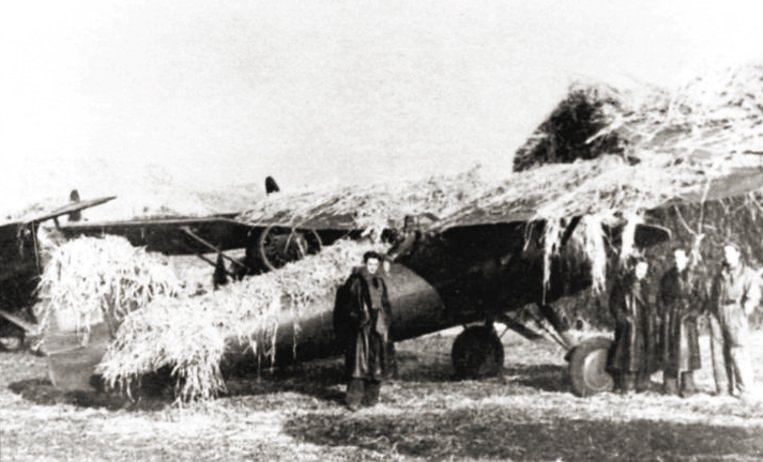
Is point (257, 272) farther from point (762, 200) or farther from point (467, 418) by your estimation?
point (762, 200)

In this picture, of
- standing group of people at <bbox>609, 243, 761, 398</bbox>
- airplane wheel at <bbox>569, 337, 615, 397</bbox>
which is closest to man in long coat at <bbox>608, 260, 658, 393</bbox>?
standing group of people at <bbox>609, 243, 761, 398</bbox>

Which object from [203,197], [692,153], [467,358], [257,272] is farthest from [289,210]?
[203,197]

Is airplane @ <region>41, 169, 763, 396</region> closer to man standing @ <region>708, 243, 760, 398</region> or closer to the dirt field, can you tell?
the dirt field

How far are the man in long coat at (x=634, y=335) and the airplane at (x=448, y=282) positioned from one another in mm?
225

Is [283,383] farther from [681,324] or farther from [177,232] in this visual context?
[681,324]

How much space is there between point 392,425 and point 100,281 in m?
3.90

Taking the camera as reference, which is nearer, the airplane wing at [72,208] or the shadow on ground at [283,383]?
the shadow on ground at [283,383]

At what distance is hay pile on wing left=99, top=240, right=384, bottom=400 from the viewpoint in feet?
31.6

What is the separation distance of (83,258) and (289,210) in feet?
10.5

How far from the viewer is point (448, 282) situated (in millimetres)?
11391

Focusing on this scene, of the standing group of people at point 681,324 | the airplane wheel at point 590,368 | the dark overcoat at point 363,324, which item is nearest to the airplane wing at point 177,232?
the dark overcoat at point 363,324

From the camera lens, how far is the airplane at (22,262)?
12.4 m

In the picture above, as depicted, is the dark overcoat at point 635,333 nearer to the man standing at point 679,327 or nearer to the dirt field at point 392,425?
the man standing at point 679,327

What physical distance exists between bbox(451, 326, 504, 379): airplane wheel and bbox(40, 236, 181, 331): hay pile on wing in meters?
4.28
